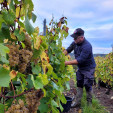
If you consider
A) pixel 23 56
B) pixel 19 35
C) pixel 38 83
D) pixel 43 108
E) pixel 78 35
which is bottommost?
pixel 43 108

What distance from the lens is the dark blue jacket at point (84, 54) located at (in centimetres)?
361

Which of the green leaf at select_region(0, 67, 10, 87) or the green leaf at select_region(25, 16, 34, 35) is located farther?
the green leaf at select_region(25, 16, 34, 35)

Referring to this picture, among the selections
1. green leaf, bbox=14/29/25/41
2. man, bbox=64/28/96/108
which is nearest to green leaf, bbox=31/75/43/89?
green leaf, bbox=14/29/25/41

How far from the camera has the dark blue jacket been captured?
361cm

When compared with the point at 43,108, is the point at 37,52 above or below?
above

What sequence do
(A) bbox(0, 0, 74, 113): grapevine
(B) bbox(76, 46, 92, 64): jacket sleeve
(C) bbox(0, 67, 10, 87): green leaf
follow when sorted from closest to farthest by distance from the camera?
(C) bbox(0, 67, 10, 87): green leaf, (A) bbox(0, 0, 74, 113): grapevine, (B) bbox(76, 46, 92, 64): jacket sleeve

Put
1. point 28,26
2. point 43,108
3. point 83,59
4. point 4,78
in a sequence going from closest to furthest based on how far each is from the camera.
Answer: point 4,78 < point 28,26 < point 43,108 < point 83,59

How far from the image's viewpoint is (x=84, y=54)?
11.8 feet

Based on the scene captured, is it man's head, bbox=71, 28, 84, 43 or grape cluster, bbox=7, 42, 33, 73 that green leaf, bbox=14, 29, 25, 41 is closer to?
grape cluster, bbox=7, 42, 33, 73

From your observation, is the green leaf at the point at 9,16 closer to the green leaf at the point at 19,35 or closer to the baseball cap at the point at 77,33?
the green leaf at the point at 19,35

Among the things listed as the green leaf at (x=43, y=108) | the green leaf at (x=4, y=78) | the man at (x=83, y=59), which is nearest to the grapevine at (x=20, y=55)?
the green leaf at (x=4, y=78)

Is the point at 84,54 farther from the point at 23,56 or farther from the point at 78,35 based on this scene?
the point at 23,56

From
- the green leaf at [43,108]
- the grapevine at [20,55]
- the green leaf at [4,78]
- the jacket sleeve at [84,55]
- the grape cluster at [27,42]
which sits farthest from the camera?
the jacket sleeve at [84,55]

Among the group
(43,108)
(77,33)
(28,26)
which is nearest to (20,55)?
(28,26)
